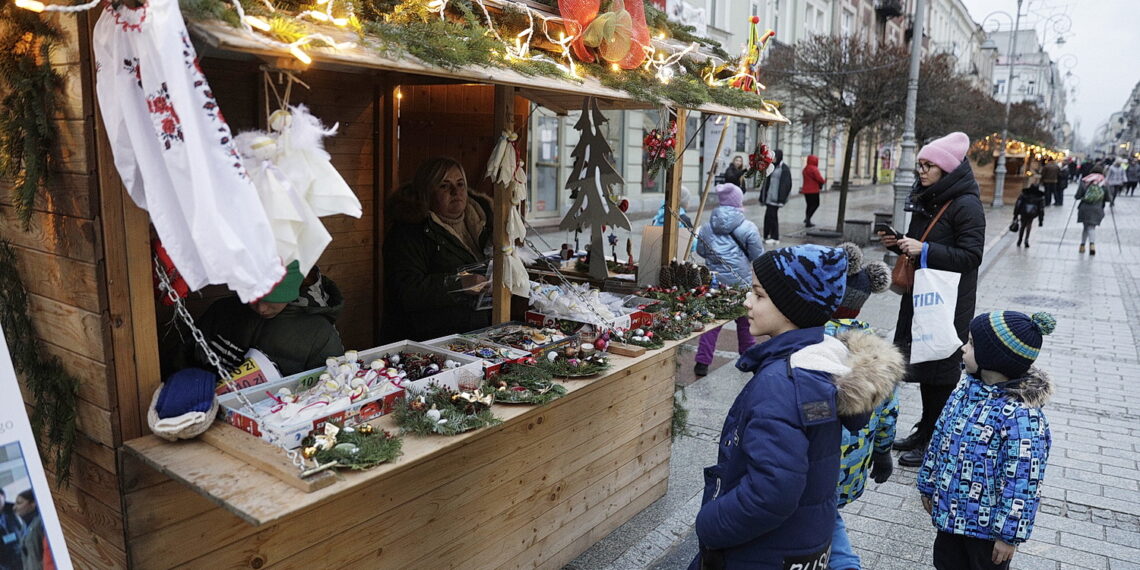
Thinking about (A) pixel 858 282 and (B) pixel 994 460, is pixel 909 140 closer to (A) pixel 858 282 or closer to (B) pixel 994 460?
(A) pixel 858 282

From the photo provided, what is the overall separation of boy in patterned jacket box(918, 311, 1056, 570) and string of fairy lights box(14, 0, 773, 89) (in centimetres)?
203

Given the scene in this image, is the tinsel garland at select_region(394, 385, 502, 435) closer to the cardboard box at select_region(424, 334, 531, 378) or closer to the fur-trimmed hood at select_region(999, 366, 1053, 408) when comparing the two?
the cardboard box at select_region(424, 334, 531, 378)

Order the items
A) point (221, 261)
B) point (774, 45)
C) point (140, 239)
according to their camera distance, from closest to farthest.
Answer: point (221, 261) → point (140, 239) → point (774, 45)

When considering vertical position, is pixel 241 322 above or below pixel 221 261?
below

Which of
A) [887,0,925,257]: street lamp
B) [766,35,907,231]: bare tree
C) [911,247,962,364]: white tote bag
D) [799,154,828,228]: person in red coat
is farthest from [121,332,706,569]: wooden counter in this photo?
[799,154,828,228]: person in red coat

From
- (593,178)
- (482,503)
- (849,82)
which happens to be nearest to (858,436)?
(482,503)

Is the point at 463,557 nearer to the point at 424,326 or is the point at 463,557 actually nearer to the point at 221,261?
the point at 424,326

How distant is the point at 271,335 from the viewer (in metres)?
2.88

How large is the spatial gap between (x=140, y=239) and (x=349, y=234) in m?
2.26

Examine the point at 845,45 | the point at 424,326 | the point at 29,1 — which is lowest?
the point at 424,326

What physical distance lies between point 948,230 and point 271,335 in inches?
154

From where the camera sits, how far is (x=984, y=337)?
116 inches

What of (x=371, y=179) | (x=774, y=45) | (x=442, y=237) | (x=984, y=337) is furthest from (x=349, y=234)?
(x=774, y=45)

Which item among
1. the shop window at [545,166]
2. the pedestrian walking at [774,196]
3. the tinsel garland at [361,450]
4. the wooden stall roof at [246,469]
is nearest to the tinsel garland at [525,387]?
the wooden stall roof at [246,469]
